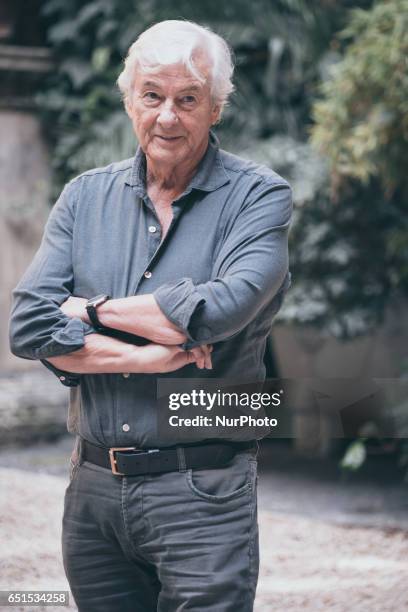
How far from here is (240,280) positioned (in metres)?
2.56

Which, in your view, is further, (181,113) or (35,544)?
(35,544)

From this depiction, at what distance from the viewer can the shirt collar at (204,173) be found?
2.73m

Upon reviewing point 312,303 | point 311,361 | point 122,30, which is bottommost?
point 311,361

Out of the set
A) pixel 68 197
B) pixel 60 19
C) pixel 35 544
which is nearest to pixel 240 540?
pixel 68 197

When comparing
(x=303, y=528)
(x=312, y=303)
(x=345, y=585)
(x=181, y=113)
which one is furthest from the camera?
(x=312, y=303)

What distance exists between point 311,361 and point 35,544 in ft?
10.6

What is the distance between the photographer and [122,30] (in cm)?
841

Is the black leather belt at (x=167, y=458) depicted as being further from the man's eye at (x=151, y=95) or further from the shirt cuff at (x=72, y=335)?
the man's eye at (x=151, y=95)

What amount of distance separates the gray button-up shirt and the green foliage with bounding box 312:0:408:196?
3523 mm

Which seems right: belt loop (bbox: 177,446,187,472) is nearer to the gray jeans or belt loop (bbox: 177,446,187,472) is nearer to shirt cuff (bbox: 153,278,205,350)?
the gray jeans

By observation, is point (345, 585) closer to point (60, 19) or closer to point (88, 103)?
point (88, 103)

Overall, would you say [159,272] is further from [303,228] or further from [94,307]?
[303,228]

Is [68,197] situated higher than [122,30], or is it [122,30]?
[122,30]

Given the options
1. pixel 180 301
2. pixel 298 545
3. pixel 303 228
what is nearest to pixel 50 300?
pixel 180 301
